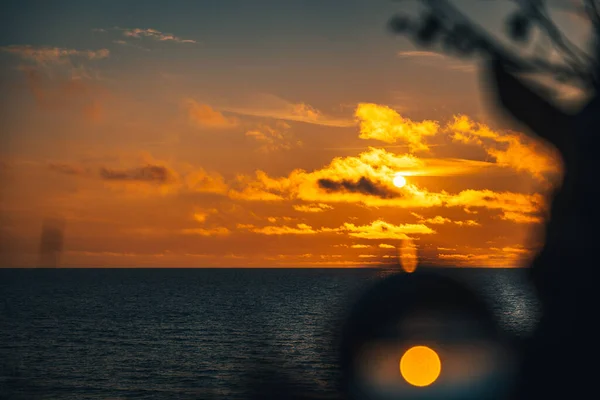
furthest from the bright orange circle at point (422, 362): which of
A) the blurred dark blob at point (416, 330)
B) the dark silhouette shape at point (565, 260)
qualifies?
the dark silhouette shape at point (565, 260)

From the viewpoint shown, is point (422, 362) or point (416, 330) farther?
point (422, 362)

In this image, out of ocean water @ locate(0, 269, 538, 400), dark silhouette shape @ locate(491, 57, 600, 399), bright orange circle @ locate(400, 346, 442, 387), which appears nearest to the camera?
dark silhouette shape @ locate(491, 57, 600, 399)

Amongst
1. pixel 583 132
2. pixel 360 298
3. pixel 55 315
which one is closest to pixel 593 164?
pixel 583 132

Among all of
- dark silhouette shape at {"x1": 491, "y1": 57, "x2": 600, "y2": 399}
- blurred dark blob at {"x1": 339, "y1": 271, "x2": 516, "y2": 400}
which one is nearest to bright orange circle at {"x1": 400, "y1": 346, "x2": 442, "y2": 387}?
blurred dark blob at {"x1": 339, "y1": 271, "x2": 516, "y2": 400}

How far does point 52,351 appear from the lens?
83.2 meters

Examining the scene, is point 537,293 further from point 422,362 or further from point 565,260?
point 422,362

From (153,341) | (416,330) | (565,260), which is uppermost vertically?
(153,341)

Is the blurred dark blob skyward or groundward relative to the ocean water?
groundward

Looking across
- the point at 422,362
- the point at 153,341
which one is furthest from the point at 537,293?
the point at 153,341

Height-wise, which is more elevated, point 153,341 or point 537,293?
point 153,341

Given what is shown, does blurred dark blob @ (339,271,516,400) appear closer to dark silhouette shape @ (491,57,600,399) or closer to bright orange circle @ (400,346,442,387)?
dark silhouette shape @ (491,57,600,399)

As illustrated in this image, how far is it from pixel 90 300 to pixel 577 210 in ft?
583

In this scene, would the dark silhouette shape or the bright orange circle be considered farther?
the bright orange circle

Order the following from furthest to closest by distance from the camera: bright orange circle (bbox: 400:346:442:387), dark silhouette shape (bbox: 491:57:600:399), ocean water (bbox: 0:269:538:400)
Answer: ocean water (bbox: 0:269:538:400) → bright orange circle (bbox: 400:346:442:387) → dark silhouette shape (bbox: 491:57:600:399)
